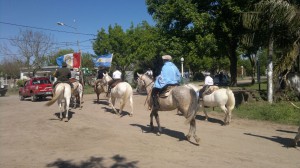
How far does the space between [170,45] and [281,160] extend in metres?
17.7

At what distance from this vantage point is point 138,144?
28.3ft

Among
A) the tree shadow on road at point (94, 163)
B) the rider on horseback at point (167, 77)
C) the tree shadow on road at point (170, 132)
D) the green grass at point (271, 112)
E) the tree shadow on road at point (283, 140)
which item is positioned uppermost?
the rider on horseback at point (167, 77)

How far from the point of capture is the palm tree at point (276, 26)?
45.6ft

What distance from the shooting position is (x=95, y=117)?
1390cm

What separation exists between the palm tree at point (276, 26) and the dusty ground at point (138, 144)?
4350mm

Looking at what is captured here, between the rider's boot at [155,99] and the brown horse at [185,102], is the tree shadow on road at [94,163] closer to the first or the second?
the brown horse at [185,102]

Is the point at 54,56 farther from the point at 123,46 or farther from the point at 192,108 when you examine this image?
the point at 192,108

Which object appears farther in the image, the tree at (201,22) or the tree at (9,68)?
the tree at (9,68)

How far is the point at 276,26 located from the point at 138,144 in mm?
10814

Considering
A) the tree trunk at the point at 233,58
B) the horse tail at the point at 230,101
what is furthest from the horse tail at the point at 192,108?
the tree trunk at the point at 233,58

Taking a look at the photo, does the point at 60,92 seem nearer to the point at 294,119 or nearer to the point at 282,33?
the point at 294,119

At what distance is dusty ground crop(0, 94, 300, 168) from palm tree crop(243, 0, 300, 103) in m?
4.35

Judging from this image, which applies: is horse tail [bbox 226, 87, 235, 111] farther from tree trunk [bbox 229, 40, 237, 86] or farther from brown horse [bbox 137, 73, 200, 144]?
tree trunk [bbox 229, 40, 237, 86]

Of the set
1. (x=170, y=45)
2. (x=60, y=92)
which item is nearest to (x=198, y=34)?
(x=170, y=45)
